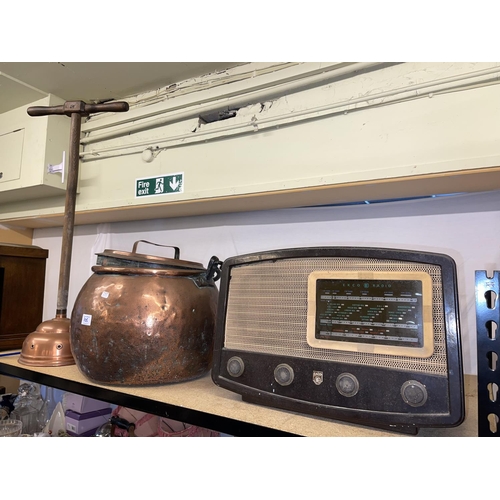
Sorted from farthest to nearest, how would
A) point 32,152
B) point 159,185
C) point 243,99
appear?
point 32,152 < point 159,185 < point 243,99

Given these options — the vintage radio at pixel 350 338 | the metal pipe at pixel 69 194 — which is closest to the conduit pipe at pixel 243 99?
the metal pipe at pixel 69 194

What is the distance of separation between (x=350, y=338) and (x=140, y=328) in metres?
0.44

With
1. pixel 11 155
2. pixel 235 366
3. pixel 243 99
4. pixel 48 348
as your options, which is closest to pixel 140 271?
pixel 235 366

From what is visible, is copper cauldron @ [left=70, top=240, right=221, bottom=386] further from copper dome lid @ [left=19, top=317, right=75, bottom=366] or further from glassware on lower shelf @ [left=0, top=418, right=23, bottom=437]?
glassware on lower shelf @ [left=0, top=418, right=23, bottom=437]

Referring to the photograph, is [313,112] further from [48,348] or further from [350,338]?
[48,348]

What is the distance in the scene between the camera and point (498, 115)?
2.43 ft

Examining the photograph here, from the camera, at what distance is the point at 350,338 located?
628mm

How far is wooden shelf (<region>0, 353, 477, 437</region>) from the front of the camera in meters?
0.60

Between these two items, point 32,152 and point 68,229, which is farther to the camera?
point 32,152

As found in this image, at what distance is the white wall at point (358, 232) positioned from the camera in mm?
949

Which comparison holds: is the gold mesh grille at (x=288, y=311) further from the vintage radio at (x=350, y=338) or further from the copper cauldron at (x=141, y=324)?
the copper cauldron at (x=141, y=324)

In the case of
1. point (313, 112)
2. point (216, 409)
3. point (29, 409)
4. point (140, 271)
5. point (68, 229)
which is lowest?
point (29, 409)

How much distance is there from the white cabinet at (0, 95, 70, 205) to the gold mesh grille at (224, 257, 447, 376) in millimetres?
984

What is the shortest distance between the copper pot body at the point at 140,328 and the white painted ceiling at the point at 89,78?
0.72 m
